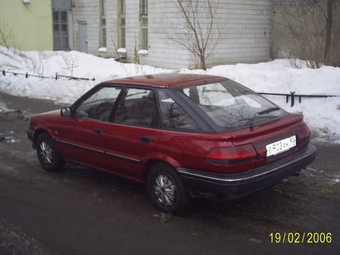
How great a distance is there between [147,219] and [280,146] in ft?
5.64

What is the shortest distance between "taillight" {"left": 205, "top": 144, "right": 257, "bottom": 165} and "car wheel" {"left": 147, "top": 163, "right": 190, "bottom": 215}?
1.76ft

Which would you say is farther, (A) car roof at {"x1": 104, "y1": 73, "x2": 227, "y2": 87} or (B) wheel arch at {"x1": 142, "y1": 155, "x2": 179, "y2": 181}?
(A) car roof at {"x1": 104, "y1": 73, "x2": 227, "y2": 87}

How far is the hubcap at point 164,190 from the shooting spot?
16.9ft

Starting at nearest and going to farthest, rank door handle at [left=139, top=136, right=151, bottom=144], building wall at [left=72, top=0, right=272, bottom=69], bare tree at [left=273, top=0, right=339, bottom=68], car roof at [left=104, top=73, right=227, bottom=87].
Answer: door handle at [left=139, top=136, right=151, bottom=144], car roof at [left=104, top=73, right=227, bottom=87], bare tree at [left=273, top=0, right=339, bottom=68], building wall at [left=72, top=0, right=272, bottom=69]

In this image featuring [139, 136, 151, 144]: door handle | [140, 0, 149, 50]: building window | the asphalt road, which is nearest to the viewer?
the asphalt road

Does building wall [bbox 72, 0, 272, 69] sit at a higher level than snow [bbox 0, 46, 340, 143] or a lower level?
higher

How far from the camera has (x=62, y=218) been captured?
529 cm

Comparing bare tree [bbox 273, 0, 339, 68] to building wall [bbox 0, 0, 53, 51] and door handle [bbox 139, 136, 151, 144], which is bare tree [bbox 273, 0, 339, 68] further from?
building wall [bbox 0, 0, 53, 51]

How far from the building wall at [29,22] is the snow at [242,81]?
3.08 ft

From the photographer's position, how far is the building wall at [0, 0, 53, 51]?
2422cm

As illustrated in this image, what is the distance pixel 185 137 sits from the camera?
494 cm

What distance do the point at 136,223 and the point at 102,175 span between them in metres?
1.90

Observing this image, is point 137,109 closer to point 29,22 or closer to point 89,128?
Result: point 89,128

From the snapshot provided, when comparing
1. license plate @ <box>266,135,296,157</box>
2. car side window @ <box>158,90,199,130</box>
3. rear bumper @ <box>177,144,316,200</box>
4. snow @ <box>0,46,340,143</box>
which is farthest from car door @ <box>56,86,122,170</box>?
snow @ <box>0,46,340,143</box>
